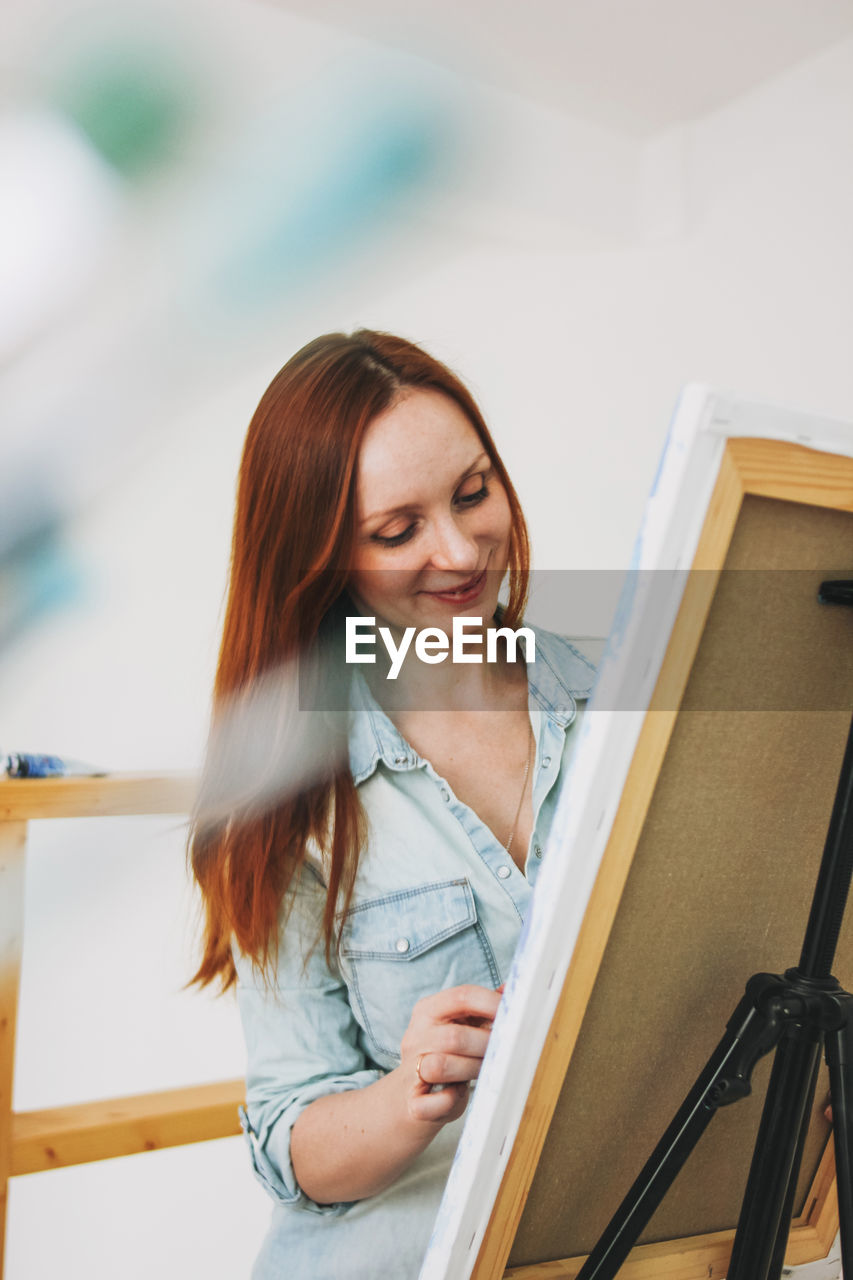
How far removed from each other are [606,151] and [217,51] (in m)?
0.82

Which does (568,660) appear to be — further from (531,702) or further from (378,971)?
(378,971)

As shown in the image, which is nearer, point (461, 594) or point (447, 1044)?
point (447, 1044)

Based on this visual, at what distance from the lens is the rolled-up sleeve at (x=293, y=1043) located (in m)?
0.87

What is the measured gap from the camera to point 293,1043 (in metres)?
0.90

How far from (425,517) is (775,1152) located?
667 millimetres

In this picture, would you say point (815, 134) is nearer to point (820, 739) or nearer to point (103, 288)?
point (103, 288)

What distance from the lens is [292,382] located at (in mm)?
1028

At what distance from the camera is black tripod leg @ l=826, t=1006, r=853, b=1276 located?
1.69ft

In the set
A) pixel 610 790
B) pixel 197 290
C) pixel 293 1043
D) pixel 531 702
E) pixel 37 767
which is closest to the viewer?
pixel 610 790

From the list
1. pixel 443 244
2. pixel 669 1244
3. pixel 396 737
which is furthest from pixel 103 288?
pixel 669 1244

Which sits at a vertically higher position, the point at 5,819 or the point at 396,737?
the point at 396,737

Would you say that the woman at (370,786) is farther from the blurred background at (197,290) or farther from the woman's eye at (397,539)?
the blurred background at (197,290)

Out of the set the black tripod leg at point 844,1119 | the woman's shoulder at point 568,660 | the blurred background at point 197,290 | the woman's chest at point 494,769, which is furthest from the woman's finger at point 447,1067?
the blurred background at point 197,290

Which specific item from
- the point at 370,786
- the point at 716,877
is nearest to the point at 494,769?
the point at 370,786
